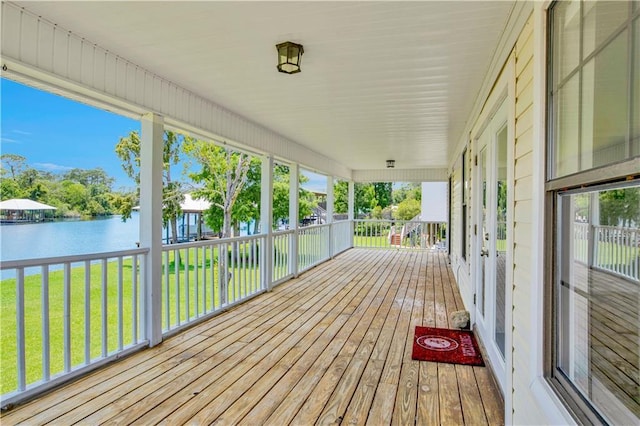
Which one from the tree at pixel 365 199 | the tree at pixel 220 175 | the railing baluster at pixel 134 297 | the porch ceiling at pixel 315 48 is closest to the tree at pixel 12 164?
the railing baluster at pixel 134 297

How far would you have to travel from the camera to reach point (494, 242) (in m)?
2.82

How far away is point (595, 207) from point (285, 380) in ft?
7.40

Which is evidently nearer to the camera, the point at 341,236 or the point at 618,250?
the point at 618,250

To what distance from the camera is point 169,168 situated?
8.02m

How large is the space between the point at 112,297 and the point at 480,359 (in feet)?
21.5

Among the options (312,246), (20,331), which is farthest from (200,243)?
(312,246)

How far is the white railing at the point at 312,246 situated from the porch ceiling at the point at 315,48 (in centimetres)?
318

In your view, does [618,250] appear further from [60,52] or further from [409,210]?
[409,210]

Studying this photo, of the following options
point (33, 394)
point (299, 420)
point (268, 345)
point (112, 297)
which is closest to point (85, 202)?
point (33, 394)

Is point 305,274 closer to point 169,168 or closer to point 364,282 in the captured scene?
point 364,282

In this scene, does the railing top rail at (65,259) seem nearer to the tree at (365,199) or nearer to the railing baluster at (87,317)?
the railing baluster at (87,317)

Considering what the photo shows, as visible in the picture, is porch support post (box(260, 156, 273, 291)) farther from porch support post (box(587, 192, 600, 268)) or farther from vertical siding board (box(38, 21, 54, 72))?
porch support post (box(587, 192, 600, 268))

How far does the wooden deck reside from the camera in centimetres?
214

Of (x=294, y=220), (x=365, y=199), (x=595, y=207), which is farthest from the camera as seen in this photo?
(x=365, y=199)
